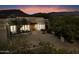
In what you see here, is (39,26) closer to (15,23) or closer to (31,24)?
(31,24)

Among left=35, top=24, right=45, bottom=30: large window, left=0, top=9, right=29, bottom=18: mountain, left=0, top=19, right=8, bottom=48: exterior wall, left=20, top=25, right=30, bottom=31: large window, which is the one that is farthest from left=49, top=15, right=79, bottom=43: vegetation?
left=0, top=19, right=8, bottom=48: exterior wall

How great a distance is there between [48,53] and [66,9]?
605 millimetres

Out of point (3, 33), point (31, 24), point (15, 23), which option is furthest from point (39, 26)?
point (3, 33)

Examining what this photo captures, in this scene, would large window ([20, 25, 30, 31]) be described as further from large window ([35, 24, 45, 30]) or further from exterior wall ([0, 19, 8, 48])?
exterior wall ([0, 19, 8, 48])

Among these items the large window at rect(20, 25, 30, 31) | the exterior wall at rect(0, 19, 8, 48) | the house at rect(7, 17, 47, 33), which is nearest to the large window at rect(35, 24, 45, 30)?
the house at rect(7, 17, 47, 33)

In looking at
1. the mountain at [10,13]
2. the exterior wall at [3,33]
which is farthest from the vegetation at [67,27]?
the exterior wall at [3,33]

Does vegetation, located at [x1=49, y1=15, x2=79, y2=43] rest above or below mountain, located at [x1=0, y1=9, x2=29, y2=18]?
below

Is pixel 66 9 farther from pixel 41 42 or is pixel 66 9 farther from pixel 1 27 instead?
pixel 1 27

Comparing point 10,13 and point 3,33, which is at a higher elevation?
point 10,13

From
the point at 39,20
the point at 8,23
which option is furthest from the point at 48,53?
the point at 8,23

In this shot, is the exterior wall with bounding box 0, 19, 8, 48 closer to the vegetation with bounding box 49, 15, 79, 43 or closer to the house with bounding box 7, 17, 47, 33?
the house with bounding box 7, 17, 47, 33
